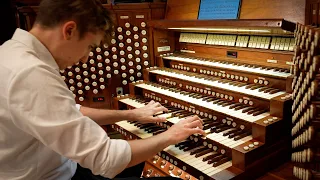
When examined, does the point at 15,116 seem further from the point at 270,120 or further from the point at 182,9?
the point at 182,9

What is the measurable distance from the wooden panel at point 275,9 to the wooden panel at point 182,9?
54cm

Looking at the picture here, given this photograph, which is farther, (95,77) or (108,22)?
(95,77)

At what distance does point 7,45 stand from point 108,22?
16.2 inches

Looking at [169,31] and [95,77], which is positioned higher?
[169,31]

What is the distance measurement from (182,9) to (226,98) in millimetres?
1160

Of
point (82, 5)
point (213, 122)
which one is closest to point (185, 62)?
point (213, 122)

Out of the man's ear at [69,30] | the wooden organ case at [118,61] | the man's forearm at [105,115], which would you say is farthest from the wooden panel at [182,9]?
the man's ear at [69,30]

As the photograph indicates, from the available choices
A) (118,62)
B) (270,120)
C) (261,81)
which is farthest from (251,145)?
(118,62)

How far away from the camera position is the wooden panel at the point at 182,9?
107 inches

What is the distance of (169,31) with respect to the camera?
10.0 ft

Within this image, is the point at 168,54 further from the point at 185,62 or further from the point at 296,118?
the point at 296,118

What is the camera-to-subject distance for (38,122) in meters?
1.01

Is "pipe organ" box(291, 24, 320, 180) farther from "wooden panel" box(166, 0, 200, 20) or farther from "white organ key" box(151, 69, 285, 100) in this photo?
"wooden panel" box(166, 0, 200, 20)

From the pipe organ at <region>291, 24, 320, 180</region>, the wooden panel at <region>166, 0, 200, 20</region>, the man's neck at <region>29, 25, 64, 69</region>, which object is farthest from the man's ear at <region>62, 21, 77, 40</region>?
the wooden panel at <region>166, 0, 200, 20</region>
